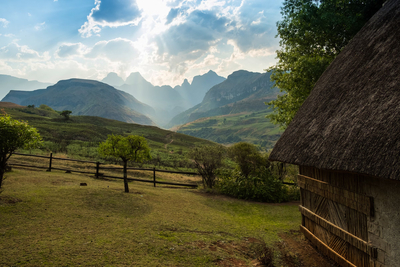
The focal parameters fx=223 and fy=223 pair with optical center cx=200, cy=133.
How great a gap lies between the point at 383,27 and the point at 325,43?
349 inches

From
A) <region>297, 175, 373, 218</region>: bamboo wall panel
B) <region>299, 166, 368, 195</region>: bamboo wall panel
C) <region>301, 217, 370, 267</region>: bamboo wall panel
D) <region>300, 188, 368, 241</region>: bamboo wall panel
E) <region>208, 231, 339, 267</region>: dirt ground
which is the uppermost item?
<region>299, 166, 368, 195</region>: bamboo wall panel

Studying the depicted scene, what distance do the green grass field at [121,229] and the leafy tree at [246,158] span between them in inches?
201

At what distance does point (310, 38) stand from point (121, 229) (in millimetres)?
16734

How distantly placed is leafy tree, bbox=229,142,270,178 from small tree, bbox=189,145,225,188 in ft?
3.26

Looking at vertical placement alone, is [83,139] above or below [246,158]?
above

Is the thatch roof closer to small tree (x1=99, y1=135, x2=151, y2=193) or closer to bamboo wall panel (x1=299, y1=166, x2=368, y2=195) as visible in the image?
bamboo wall panel (x1=299, y1=166, x2=368, y2=195)

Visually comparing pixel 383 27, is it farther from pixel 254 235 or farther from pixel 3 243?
pixel 3 243

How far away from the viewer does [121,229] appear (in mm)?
6469

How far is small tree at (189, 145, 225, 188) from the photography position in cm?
1639

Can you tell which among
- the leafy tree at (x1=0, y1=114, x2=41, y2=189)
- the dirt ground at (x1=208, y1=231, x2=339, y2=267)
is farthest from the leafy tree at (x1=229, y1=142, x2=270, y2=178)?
the leafy tree at (x1=0, y1=114, x2=41, y2=189)

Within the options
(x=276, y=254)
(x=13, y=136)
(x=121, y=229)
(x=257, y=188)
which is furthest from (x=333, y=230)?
Result: (x=13, y=136)

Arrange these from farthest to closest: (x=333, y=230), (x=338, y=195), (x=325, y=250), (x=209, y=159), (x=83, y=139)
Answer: (x=83, y=139), (x=209, y=159), (x=325, y=250), (x=333, y=230), (x=338, y=195)

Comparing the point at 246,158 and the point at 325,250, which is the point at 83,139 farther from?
the point at 325,250

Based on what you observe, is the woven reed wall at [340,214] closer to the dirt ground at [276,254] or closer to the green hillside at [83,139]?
the dirt ground at [276,254]
